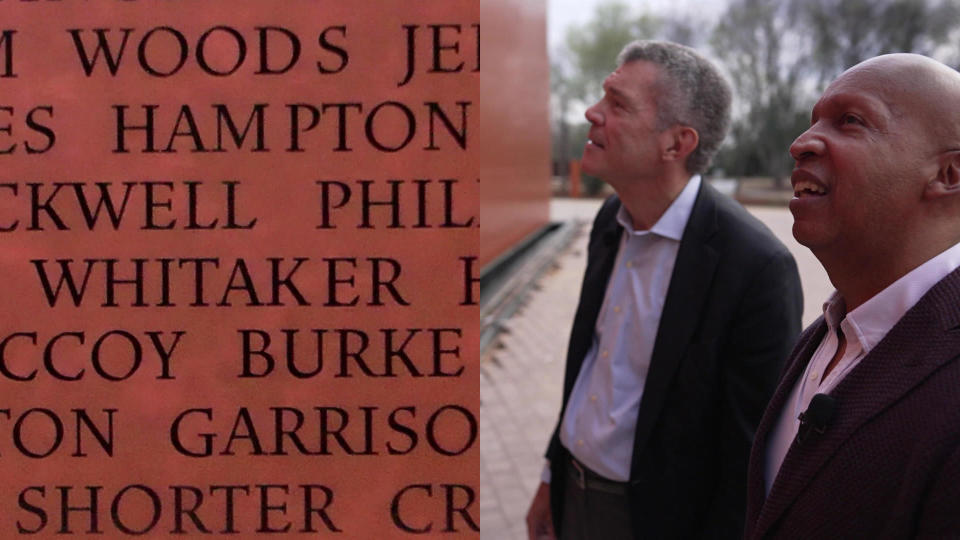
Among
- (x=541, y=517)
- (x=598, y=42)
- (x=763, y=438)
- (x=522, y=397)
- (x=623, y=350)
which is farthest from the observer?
(x=598, y=42)

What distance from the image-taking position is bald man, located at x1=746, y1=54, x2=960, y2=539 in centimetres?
124

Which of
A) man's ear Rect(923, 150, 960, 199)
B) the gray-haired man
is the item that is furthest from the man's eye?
the gray-haired man

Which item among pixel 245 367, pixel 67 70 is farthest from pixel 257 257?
pixel 67 70

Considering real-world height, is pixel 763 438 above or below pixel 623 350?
above

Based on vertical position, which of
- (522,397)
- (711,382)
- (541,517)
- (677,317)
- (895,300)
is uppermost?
(895,300)

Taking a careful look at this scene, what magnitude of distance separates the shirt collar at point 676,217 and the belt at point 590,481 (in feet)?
1.96

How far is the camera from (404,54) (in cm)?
145

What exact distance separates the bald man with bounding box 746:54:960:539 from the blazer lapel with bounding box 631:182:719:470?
75cm

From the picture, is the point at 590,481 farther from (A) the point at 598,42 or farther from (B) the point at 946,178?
(A) the point at 598,42

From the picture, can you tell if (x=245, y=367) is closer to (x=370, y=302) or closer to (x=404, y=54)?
(x=370, y=302)

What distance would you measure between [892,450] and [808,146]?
0.45 metres

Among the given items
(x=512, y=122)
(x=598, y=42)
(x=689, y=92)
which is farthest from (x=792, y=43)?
(x=689, y=92)

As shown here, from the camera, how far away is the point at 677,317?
2.35 metres

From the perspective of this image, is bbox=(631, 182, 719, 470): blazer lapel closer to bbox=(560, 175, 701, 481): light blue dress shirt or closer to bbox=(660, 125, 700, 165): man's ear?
bbox=(560, 175, 701, 481): light blue dress shirt
